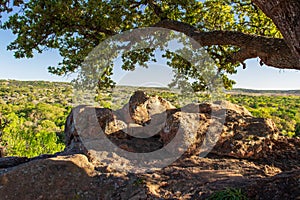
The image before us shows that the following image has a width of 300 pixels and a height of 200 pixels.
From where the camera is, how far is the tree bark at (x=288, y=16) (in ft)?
10.1

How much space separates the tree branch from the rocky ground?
1.79 m

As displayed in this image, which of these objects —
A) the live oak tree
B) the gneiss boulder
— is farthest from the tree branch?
the gneiss boulder

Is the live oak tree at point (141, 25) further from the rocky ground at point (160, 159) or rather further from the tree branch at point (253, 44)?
the rocky ground at point (160, 159)

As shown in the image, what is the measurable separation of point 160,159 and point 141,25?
15.1 ft

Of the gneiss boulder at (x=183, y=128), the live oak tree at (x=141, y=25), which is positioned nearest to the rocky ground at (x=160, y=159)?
the gneiss boulder at (x=183, y=128)

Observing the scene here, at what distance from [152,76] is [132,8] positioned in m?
2.22

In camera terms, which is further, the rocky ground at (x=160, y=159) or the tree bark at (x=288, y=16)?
the rocky ground at (x=160, y=159)

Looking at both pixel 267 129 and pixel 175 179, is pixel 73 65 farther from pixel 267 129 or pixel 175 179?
pixel 267 129

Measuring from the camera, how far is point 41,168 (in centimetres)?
521

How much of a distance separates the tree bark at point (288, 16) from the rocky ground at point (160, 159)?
2.15 metres

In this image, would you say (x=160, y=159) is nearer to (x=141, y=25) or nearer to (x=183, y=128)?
(x=183, y=128)

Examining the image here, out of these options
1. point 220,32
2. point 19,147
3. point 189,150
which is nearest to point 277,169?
point 189,150

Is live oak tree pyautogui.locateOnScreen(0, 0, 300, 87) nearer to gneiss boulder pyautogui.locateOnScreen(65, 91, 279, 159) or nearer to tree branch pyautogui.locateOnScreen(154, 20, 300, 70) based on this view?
tree branch pyautogui.locateOnScreen(154, 20, 300, 70)

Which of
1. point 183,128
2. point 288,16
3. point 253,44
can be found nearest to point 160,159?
point 183,128
